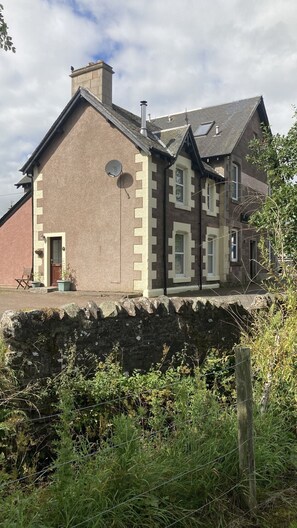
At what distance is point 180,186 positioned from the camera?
1867 centimetres

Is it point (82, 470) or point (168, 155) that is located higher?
point (168, 155)

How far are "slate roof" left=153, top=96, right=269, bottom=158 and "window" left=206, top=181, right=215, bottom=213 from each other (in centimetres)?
173

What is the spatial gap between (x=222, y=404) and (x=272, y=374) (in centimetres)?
Result: 58

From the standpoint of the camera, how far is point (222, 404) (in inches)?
163

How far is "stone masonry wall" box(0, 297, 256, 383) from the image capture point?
14.5 ft

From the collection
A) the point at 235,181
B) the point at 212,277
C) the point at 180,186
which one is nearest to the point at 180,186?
the point at 180,186

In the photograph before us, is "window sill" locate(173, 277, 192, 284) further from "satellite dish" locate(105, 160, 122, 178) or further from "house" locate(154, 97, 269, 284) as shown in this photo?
"satellite dish" locate(105, 160, 122, 178)

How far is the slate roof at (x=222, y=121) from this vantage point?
72.1 feet

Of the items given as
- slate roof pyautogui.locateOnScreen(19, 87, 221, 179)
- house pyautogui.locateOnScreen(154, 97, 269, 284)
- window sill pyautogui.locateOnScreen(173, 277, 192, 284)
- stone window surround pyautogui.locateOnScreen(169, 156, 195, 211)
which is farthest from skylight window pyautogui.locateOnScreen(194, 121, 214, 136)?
window sill pyautogui.locateOnScreen(173, 277, 192, 284)

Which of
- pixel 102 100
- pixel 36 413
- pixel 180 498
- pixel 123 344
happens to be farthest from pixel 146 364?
pixel 102 100

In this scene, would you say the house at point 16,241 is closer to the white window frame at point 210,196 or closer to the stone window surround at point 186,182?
the stone window surround at point 186,182

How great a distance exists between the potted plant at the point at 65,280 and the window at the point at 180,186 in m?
5.54

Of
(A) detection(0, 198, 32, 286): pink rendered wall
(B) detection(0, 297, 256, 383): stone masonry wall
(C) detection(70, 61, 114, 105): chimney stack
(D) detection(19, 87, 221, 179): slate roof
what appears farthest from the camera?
(A) detection(0, 198, 32, 286): pink rendered wall

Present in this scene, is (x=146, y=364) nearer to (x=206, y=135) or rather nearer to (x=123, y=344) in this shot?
(x=123, y=344)
